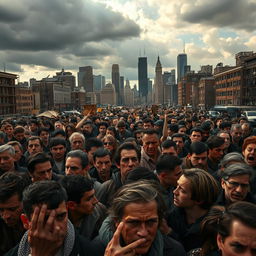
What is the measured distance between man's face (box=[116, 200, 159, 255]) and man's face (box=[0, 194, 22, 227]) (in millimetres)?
1467

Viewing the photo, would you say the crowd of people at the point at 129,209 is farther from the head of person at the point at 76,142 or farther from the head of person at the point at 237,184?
the head of person at the point at 76,142

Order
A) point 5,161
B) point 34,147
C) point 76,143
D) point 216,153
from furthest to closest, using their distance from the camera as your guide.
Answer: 1. point 76,143
2. point 34,147
3. point 216,153
4. point 5,161

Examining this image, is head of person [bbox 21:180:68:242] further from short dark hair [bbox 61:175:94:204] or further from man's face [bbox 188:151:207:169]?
man's face [bbox 188:151:207:169]

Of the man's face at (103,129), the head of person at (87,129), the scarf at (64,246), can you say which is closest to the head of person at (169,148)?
the scarf at (64,246)

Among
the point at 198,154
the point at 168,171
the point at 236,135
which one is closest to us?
the point at 168,171

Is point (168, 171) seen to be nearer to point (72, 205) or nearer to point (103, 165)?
point (103, 165)

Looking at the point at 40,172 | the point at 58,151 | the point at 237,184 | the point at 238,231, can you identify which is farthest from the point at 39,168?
the point at 238,231

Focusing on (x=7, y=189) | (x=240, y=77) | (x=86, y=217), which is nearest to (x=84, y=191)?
(x=86, y=217)

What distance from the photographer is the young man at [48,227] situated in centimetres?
221

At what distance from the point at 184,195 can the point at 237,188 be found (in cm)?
79

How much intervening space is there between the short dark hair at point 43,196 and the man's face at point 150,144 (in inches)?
160

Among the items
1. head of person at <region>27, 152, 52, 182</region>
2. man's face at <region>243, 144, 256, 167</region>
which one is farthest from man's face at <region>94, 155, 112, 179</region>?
→ man's face at <region>243, 144, 256, 167</region>

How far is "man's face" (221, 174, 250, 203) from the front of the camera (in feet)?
12.6

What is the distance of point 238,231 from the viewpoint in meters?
2.40
